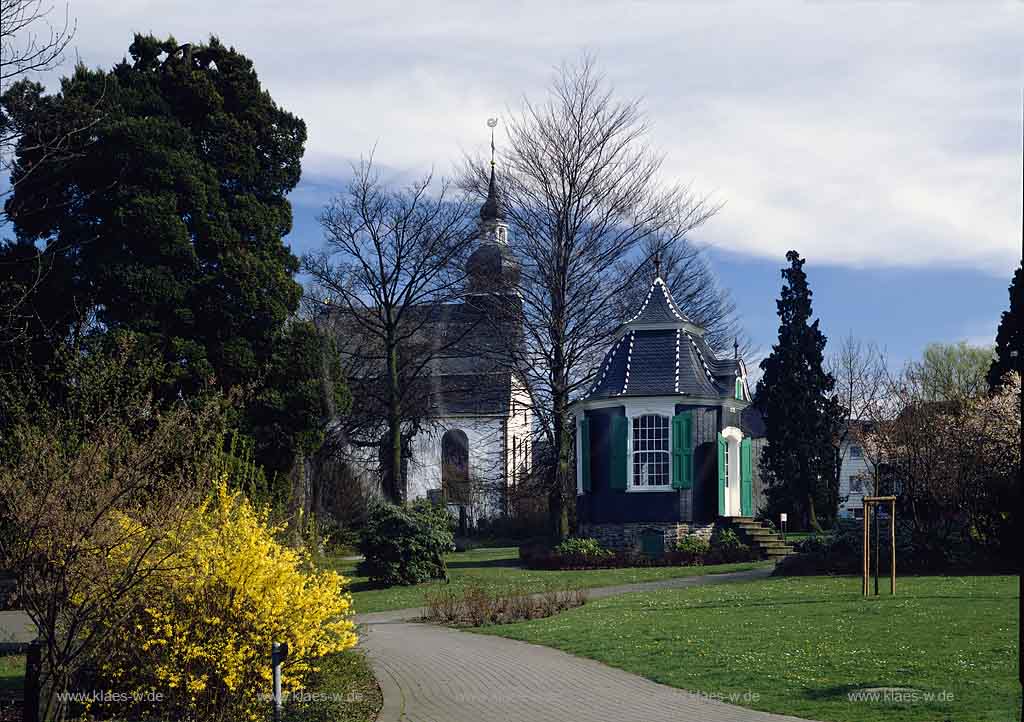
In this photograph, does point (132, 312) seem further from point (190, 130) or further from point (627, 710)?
point (627, 710)

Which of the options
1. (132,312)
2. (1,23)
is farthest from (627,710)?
(132,312)

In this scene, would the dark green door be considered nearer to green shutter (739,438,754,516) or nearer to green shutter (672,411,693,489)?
green shutter (672,411,693,489)

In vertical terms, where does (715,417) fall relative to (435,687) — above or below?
above

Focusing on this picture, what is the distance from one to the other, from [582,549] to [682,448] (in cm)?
438

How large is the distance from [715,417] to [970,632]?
19.6 m

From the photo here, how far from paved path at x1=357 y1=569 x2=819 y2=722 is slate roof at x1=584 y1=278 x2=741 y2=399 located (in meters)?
17.8

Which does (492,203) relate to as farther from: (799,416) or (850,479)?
(850,479)

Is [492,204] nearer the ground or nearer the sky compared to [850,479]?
nearer the sky

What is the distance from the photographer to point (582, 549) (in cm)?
3111

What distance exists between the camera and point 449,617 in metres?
18.8

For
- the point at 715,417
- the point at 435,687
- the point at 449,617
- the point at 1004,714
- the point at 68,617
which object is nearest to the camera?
the point at 1004,714

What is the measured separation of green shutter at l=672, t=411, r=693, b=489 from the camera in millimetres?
32438

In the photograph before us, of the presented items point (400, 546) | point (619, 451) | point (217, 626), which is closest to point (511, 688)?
point (217, 626)

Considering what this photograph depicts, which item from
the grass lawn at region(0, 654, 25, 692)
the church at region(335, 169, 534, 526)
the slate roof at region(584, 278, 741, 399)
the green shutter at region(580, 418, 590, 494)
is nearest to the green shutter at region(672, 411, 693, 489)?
the slate roof at region(584, 278, 741, 399)
